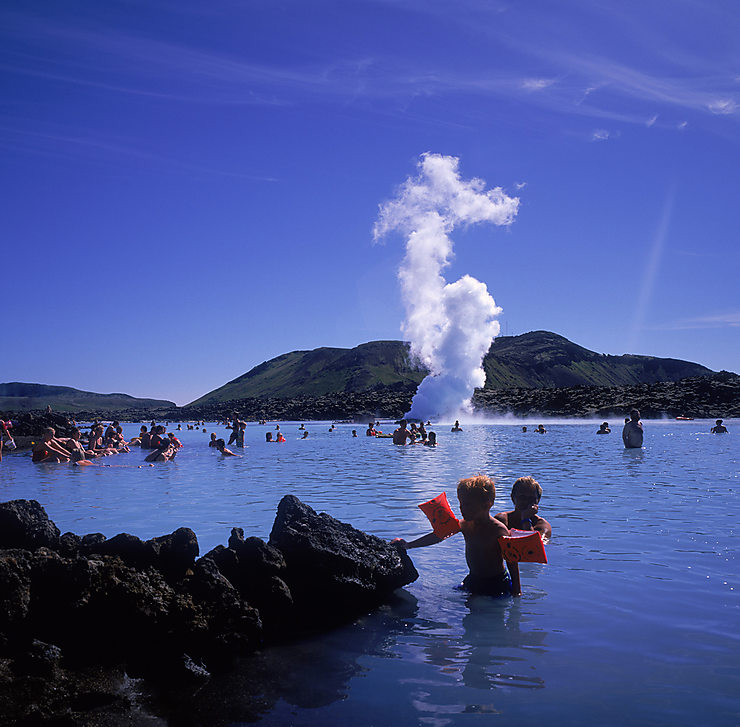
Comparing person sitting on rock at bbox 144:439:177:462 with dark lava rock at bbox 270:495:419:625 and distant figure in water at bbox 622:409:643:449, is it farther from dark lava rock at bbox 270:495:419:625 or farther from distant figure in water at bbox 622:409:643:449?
dark lava rock at bbox 270:495:419:625

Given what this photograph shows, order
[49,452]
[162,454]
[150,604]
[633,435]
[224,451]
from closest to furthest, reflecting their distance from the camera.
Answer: [150,604] → [49,452] → [633,435] → [162,454] → [224,451]

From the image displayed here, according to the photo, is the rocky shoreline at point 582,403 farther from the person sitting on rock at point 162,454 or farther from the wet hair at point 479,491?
the wet hair at point 479,491

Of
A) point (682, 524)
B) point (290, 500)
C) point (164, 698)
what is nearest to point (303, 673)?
point (164, 698)

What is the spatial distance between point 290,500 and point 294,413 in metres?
91.4

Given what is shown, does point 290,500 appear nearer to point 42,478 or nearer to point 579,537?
point 579,537

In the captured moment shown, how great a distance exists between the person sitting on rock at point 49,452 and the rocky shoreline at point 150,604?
20.5 meters

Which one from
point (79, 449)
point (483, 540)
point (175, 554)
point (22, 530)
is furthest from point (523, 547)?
point (79, 449)

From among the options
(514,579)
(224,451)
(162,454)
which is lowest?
(224,451)

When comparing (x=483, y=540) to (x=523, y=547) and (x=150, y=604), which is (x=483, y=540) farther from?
(x=150, y=604)

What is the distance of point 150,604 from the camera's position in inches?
195

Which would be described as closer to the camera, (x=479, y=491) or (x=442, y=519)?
(x=479, y=491)

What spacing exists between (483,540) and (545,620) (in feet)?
3.01

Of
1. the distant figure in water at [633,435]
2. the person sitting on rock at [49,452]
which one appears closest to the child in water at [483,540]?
the distant figure in water at [633,435]

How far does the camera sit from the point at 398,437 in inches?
1297
